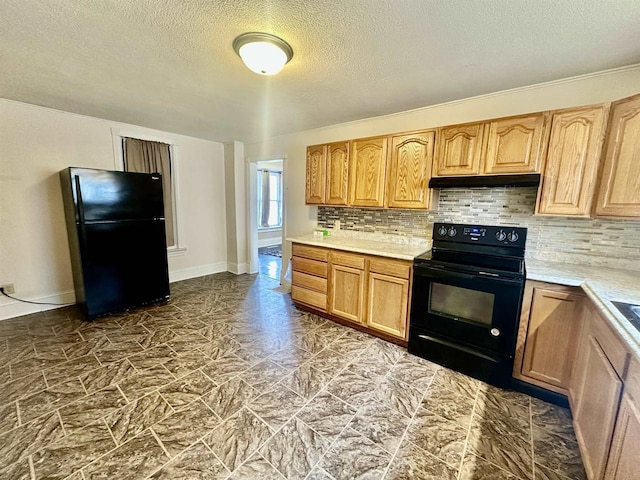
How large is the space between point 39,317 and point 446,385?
4.30 m

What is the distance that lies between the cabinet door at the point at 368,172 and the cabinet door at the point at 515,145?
952mm

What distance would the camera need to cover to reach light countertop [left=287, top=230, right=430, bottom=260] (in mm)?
2641

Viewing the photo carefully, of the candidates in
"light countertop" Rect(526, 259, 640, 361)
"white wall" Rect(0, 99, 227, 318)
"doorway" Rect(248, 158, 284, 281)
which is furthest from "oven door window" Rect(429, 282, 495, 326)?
"white wall" Rect(0, 99, 227, 318)

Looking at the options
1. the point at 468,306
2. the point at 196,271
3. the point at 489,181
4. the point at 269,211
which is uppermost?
the point at 489,181

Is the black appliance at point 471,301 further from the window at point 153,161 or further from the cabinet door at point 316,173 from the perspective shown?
the window at point 153,161

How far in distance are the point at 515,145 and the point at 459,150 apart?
41 centimetres

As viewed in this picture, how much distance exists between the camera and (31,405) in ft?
5.99

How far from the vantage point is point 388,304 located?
2676mm

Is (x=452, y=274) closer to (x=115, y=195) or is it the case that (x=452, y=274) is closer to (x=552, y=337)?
(x=552, y=337)

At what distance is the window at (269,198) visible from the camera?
7357 millimetres

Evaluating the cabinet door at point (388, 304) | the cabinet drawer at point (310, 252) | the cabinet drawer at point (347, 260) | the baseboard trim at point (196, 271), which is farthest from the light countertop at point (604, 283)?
the baseboard trim at point (196, 271)

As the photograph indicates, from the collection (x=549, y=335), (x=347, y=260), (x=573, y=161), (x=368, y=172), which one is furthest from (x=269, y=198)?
(x=549, y=335)

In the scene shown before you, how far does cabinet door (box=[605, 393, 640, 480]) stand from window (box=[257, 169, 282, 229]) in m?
7.06

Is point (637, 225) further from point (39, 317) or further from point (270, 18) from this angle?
point (39, 317)
